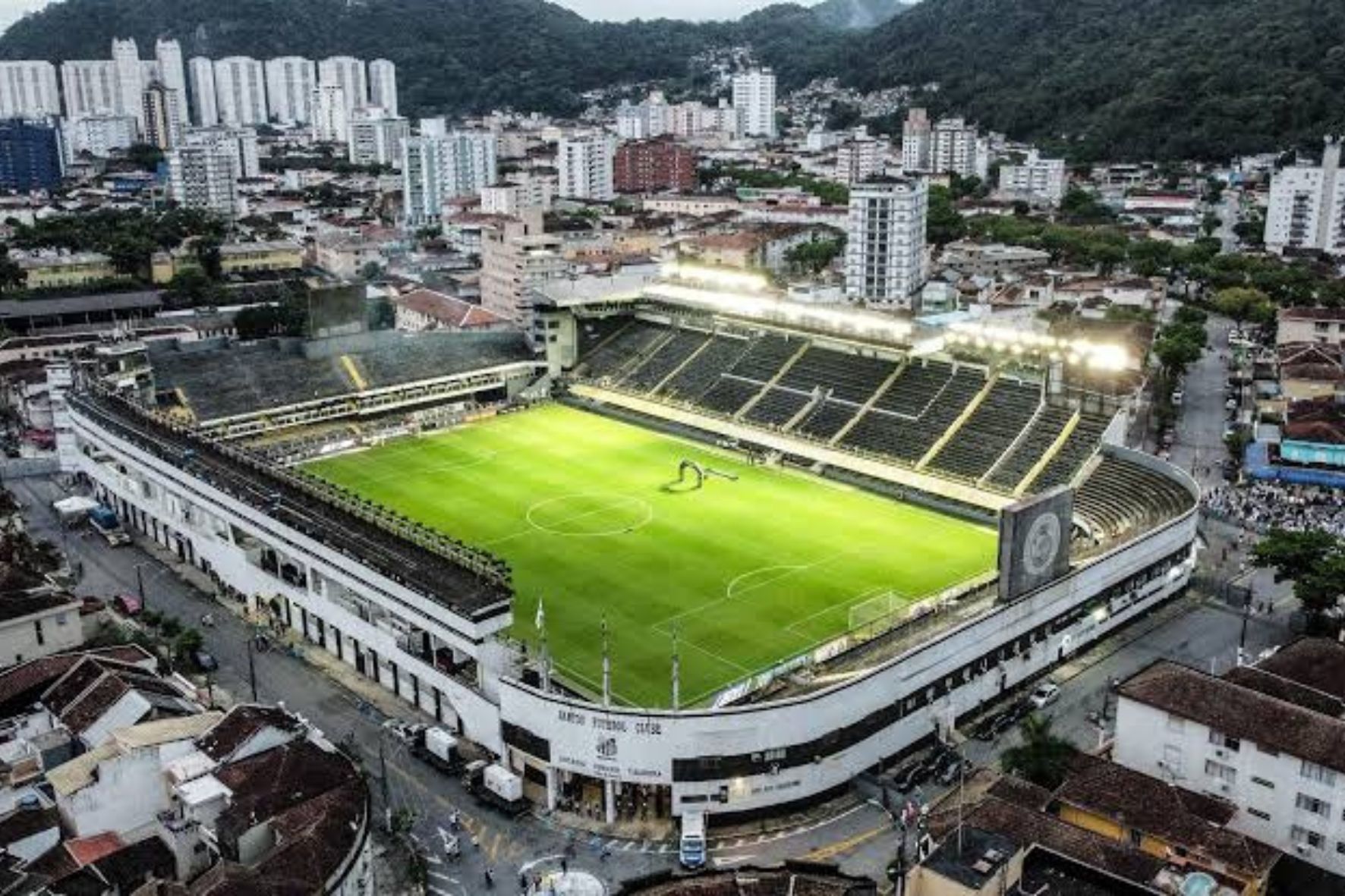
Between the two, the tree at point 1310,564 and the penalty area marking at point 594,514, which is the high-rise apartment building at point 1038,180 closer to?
the penalty area marking at point 594,514

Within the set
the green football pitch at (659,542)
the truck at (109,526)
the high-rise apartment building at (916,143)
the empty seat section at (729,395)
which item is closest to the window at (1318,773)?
the green football pitch at (659,542)

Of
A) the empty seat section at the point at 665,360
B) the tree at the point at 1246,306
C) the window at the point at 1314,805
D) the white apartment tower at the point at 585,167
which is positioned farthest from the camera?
the white apartment tower at the point at 585,167

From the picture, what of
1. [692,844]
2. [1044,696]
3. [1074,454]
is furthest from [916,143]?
[692,844]

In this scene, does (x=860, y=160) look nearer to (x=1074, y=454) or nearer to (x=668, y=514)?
(x=1074, y=454)

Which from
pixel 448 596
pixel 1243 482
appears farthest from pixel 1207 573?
pixel 448 596

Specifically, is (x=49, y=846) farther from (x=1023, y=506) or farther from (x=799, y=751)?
(x=1023, y=506)

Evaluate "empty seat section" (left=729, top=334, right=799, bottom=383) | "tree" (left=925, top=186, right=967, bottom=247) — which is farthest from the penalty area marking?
"tree" (left=925, top=186, right=967, bottom=247)
